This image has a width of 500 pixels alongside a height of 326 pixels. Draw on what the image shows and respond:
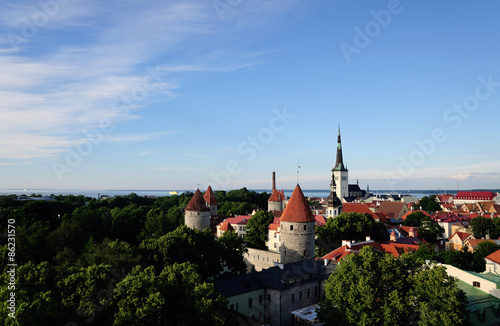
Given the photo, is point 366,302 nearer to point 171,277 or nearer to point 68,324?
point 171,277

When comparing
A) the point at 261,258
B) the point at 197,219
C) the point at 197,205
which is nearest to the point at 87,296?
the point at 261,258

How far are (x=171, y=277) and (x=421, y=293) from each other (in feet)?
39.8

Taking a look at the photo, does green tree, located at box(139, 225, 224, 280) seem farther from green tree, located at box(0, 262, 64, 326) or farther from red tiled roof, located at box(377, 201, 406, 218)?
red tiled roof, located at box(377, 201, 406, 218)

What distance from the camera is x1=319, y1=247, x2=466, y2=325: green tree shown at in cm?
1670

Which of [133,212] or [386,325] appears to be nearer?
[386,325]

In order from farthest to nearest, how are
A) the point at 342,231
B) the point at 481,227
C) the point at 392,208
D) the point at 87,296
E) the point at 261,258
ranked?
the point at 392,208
the point at 481,227
the point at 342,231
the point at 261,258
the point at 87,296

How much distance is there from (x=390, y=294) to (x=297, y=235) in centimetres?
1404

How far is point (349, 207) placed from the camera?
7438 cm

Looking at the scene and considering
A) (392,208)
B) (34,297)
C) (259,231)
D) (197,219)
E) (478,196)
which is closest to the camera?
(34,297)

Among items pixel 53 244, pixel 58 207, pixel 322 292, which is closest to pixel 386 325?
pixel 322 292

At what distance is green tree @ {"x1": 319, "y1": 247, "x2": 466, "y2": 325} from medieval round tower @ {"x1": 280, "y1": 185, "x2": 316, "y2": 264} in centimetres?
1175

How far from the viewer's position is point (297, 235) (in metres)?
31.5

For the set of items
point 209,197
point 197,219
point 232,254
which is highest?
point 209,197

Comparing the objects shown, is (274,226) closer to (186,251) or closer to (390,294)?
(186,251)
